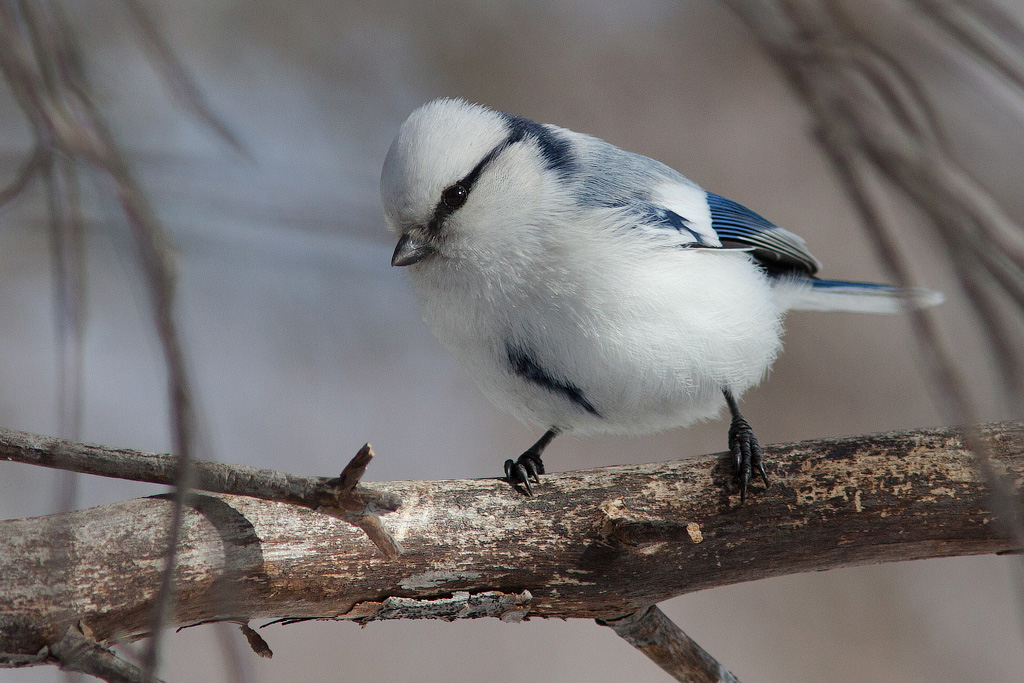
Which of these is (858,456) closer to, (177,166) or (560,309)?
(560,309)

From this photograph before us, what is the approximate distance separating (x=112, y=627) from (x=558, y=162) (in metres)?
1.10

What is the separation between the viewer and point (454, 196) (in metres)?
1.43

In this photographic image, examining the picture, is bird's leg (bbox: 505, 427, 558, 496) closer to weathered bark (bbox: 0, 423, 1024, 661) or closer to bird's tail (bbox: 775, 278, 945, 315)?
weathered bark (bbox: 0, 423, 1024, 661)

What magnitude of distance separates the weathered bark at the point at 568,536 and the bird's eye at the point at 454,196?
498 mm

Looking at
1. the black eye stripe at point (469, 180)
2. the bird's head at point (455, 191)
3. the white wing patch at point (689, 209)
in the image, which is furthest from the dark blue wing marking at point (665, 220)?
the black eye stripe at point (469, 180)

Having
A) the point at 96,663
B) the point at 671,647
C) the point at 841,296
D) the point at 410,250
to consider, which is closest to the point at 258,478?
the point at 96,663

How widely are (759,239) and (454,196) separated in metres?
→ 0.70

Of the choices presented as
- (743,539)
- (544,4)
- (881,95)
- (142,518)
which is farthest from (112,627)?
(544,4)

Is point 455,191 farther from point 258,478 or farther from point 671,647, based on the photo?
point 671,647

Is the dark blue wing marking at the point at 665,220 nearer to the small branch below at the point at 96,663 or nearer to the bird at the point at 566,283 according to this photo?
the bird at the point at 566,283

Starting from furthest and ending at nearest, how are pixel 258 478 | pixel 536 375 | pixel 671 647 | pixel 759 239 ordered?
pixel 759 239, pixel 536 375, pixel 671 647, pixel 258 478

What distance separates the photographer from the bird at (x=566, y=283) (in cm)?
138

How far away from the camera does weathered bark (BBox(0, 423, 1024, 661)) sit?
3.62ft

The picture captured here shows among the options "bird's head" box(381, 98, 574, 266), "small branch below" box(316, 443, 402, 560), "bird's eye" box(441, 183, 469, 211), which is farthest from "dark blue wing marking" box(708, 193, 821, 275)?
"small branch below" box(316, 443, 402, 560)
